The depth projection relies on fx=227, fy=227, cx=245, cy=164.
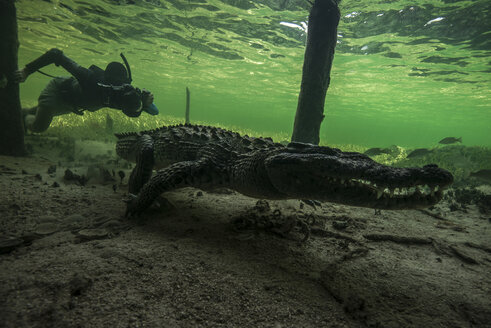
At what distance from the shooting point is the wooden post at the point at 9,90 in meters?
4.45

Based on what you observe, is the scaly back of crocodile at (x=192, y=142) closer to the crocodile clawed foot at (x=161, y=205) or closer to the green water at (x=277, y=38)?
the crocodile clawed foot at (x=161, y=205)

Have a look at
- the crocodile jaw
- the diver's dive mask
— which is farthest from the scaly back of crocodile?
the diver's dive mask

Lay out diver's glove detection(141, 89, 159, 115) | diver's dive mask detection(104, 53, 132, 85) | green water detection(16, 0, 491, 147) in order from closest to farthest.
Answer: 1. diver's dive mask detection(104, 53, 132, 85)
2. diver's glove detection(141, 89, 159, 115)
3. green water detection(16, 0, 491, 147)

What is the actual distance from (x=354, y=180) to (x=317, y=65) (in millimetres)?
4341

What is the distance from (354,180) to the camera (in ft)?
6.14

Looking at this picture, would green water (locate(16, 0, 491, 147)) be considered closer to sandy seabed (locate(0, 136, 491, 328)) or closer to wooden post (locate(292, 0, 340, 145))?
wooden post (locate(292, 0, 340, 145))

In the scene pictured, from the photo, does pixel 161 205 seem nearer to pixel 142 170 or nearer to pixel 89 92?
pixel 142 170

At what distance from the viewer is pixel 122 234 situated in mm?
2033

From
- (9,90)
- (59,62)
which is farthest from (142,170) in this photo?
(59,62)

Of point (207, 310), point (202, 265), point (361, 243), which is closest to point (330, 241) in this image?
point (361, 243)

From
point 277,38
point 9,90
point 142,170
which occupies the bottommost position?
point 142,170

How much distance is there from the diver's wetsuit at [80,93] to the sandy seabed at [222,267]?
3.39 m

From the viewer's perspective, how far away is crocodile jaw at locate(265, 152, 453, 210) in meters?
1.60

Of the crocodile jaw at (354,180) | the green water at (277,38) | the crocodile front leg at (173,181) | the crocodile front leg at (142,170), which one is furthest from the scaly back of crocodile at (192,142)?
the green water at (277,38)
